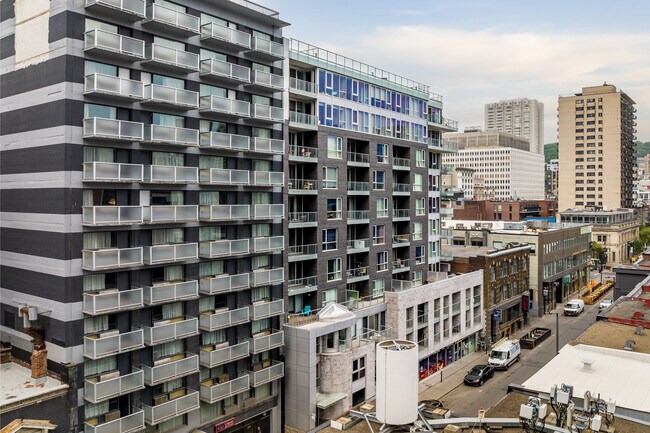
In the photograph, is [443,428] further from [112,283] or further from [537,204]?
[537,204]

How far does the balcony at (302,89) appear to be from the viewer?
46.8 m

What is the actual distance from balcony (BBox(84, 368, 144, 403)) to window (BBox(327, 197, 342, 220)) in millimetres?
23581

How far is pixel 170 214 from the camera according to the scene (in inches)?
1384

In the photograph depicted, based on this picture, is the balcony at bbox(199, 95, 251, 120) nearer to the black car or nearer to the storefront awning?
the storefront awning

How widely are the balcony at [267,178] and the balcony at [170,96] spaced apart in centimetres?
767

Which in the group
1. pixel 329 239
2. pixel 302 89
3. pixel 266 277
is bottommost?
pixel 266 277

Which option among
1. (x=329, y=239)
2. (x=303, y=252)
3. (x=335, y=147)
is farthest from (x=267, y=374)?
(x=335, y=147)

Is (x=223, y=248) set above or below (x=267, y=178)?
below

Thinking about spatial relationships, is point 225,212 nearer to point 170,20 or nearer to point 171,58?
point 171,58

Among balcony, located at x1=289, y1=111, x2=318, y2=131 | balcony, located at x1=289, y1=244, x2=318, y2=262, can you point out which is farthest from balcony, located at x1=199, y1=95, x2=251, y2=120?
balcony, located at x1=289, y1=244, x2=318, y2=262

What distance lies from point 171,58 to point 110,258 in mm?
13667

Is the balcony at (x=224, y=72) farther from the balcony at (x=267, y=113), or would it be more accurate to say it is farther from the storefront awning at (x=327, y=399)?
the storefront awning at (x=327, y=399)

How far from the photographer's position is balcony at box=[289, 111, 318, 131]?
46875mm

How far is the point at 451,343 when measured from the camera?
6281cm
